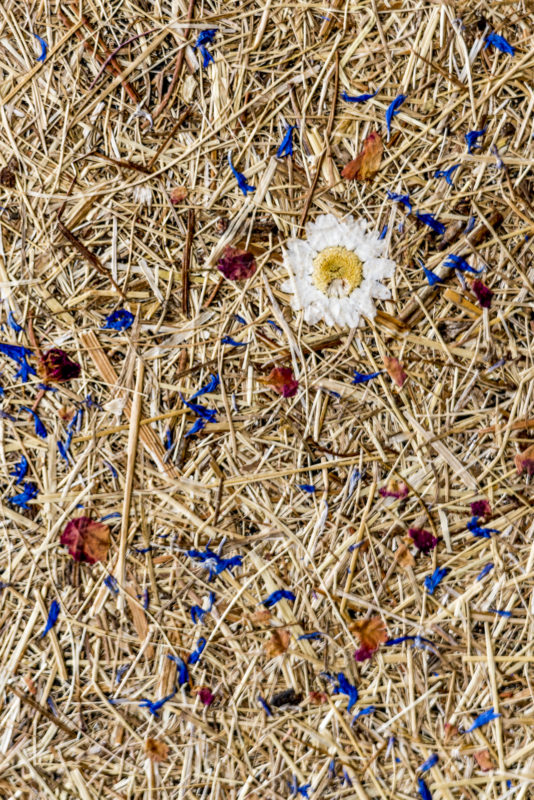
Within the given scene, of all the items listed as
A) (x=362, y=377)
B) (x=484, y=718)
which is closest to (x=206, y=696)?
(x=484, y=718)

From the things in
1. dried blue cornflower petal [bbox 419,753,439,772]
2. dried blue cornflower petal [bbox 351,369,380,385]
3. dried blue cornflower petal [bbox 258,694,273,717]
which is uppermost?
dried blue cornflower petal [bbox 351,369,380,385]

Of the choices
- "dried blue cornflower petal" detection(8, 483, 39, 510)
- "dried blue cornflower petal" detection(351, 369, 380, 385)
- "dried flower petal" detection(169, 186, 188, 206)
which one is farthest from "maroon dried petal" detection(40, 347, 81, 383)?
"dried blue cornflower petal" detection(351, 369, 380, 385)

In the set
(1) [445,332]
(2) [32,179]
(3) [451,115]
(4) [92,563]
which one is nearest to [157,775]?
(4) [92,563]

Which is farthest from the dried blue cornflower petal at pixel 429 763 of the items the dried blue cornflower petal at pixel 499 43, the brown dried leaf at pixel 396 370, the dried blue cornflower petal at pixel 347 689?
the dried blue cornflower petal at pixel 499 43

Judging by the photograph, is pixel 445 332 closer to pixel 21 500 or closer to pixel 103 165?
pixel 103 165

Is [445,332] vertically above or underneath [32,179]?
underneath

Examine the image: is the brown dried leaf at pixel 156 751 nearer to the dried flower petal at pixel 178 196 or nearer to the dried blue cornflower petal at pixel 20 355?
the dried blue cornflower petal at pixel 20 355

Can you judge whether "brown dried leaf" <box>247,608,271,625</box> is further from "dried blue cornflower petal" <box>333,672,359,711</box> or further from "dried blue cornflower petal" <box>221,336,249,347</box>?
"dried blue cornflower petal" <box>221,336,249,347</box>
